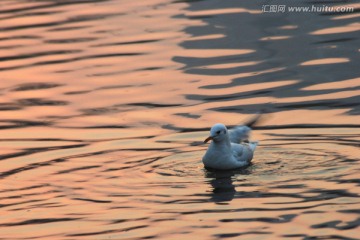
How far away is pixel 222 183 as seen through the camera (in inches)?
697

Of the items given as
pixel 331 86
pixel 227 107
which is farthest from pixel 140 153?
pixel 331 86

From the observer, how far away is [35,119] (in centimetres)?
2141

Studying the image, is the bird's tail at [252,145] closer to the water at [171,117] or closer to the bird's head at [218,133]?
the water at [171,117]

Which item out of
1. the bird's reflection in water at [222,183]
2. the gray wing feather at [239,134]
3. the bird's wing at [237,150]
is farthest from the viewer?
the gray wing feather at [239,134]

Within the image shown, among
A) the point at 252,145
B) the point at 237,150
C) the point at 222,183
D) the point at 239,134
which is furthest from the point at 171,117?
the point at 222,183

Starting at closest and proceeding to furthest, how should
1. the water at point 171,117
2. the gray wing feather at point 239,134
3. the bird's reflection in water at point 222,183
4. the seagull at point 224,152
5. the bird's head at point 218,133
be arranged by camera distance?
the water at point 171,117 → the bird's reflection in water at point 222,183 → the seagull at point 224,152 → the bird's head at point 218,133 → the gray wing feather at point 239,134

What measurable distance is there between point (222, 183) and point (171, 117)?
349 centimetres

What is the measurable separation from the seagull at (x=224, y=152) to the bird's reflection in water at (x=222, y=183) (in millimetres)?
109

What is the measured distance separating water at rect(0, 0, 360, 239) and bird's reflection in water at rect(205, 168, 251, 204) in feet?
0.17

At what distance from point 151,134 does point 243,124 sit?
5.13 feet

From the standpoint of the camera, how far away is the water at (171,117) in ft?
51.1

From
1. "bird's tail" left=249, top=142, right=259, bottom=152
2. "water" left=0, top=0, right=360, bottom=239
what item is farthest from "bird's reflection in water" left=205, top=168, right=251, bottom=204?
"bird's tail" left=249, top=142, right=259, bottom=152

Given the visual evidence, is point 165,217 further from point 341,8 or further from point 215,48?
point 341,8

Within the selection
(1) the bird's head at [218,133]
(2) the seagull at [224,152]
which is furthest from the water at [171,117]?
(1) the bird's head at [218,133]
